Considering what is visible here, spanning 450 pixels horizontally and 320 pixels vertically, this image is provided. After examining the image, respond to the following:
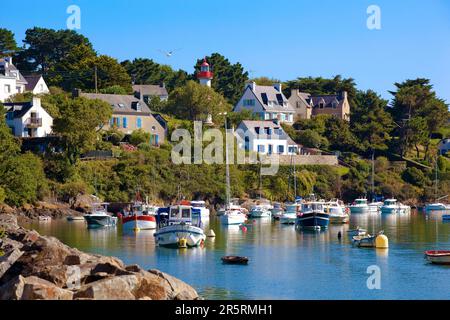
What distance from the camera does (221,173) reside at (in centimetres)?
9469

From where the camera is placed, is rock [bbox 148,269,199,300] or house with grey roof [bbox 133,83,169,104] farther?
house with grey roof [bbox 133,83,169,104]

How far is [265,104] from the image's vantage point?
376 ft

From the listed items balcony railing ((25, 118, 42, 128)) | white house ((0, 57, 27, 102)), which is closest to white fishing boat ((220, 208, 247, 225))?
balcony railing ((25, 118, 42, 128))

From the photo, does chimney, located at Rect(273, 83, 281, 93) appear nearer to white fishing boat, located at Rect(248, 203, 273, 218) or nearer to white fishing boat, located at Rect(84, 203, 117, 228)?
white fishing boat, located at Rect(248, 203, 273, 218)

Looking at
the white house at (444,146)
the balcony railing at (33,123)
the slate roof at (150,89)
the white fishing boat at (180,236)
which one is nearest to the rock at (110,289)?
the white fishing boat at (180,236)

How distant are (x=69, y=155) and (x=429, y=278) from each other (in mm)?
50240

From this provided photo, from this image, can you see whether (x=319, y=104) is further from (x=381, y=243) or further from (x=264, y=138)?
(x=381, y=243)

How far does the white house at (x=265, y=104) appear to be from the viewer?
4491 inches

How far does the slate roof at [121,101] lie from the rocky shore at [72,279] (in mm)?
62170

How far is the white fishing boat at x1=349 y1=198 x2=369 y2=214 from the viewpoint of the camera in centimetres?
9638

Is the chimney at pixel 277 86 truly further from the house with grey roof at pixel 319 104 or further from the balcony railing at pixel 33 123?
the balcony railing at pixel 33 123

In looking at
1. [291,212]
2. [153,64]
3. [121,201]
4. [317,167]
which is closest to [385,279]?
[291,212]

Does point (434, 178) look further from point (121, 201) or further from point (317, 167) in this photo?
point (121, 201)

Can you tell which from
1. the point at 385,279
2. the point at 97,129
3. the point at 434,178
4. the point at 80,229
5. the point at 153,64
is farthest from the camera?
the point at 153,64
